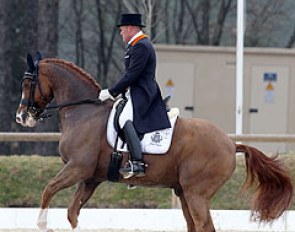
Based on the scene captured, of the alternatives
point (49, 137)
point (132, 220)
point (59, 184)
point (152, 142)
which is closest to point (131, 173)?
point (152, 142)

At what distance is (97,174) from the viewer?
28.7 feet

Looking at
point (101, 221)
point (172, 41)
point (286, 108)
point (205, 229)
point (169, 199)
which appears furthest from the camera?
point (172, 41)

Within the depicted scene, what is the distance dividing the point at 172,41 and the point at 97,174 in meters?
10.1

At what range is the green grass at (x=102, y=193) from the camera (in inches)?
501

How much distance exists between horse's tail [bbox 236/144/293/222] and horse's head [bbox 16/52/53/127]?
2.01 metres

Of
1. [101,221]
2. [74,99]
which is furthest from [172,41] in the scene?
[74,99]

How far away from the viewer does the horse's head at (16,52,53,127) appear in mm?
8844

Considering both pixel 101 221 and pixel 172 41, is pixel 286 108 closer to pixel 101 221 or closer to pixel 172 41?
pixel 172 41

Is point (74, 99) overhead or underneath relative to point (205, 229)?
overhead

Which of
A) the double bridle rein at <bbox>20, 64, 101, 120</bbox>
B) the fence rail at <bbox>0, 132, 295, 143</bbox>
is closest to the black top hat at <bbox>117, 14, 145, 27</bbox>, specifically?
the double bridle rein at <bbox>20, 64, 101, 120</bbox>

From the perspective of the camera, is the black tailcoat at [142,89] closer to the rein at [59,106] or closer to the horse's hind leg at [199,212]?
the rein at [59,106]

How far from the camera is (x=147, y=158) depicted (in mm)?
8688

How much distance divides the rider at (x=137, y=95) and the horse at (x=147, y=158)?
17cm

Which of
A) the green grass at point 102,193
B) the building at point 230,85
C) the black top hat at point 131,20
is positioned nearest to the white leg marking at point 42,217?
the black top hat at point 131,20
